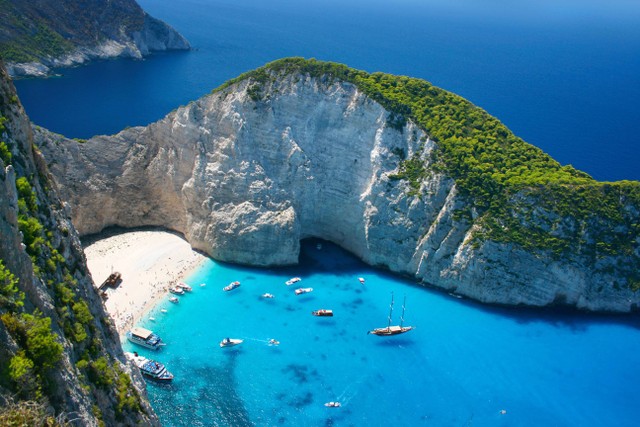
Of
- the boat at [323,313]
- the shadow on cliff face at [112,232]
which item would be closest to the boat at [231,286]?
the boat at [323,313]

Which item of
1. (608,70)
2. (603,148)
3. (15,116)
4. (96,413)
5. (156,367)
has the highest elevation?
(608,70)

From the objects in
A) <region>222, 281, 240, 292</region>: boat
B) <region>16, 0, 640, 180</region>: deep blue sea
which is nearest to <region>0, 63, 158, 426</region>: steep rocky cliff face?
<region>222, 281, 240, 292</region>: boat

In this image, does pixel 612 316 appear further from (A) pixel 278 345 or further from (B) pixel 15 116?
(B) pixel 15 116

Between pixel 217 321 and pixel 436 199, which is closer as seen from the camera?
pixel 217 321

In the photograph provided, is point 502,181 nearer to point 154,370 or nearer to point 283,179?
point 283,179

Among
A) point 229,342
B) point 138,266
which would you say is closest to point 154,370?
point 229,342

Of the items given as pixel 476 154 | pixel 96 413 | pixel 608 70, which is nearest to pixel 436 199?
pixel 476 154
